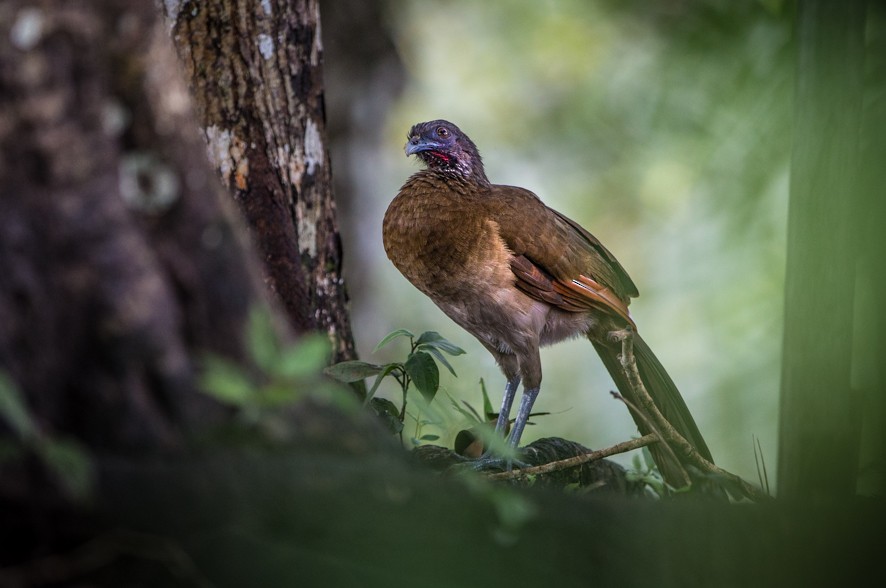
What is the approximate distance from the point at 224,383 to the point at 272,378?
21cm

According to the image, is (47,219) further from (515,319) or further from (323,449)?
(515,319)

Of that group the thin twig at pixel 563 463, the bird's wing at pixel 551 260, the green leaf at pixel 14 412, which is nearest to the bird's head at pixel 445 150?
the bird's wing at pixel 551 260

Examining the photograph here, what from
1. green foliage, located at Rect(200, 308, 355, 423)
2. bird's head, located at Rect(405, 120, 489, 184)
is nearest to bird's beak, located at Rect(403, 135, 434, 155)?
bird's head, located at Rect(405, 120, 489, 184)

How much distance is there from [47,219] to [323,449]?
520 mm

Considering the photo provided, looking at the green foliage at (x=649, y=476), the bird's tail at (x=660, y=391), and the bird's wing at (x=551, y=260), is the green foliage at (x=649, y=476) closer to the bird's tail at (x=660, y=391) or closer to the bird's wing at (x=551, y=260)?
the bird's tail at (x=660, y=391)

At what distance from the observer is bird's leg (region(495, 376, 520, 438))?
3301mm

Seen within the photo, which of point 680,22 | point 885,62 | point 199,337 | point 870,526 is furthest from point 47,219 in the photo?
point 680,22

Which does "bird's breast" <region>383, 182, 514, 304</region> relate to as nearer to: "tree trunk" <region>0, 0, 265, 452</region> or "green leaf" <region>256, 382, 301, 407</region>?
"tree trunk" <region>0, 0, 265, 452</region>

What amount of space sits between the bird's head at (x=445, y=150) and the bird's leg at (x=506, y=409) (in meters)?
0.90

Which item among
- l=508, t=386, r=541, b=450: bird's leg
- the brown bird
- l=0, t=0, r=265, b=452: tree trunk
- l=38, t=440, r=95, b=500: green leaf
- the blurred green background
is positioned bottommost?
l=38, t=440, r=95, b=500: green leaf

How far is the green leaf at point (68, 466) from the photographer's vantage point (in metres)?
1.14

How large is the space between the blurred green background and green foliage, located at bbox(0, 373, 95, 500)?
354 cm

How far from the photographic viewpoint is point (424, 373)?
258cm

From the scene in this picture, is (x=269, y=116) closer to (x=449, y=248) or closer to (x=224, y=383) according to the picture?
(x=449, y=248)
